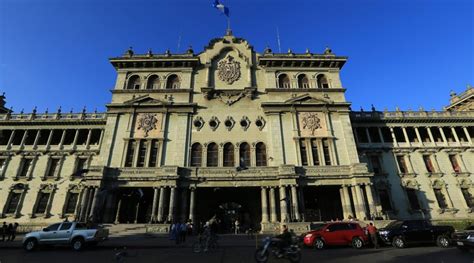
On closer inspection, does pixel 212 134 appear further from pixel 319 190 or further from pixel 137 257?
pixel 137 257

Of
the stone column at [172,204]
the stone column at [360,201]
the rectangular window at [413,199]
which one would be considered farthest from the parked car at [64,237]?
the rectangular window at [413,199]

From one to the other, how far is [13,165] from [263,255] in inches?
1490

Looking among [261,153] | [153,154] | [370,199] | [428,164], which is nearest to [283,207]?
[261,153]

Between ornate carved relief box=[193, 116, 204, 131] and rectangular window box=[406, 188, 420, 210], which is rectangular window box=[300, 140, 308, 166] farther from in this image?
rectangular window box=[406, 188, 420, 210]

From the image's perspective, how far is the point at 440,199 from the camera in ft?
102

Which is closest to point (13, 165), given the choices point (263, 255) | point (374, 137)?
point (263, 255)

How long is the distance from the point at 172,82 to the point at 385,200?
3214 cm

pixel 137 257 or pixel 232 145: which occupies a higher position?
pixel 232 145

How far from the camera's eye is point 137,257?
475 inches

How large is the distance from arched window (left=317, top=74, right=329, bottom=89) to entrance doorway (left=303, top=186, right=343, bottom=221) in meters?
14.4

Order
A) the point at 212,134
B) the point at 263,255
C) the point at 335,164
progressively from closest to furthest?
the point at 263,255, the point at 335,164, the point at 212,134

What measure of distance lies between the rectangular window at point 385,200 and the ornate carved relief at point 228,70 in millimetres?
24148

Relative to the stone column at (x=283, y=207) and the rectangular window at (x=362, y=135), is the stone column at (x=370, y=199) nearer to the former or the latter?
the stone column at (x=283, y=207)

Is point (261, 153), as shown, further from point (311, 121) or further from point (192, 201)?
point (192, 201)
